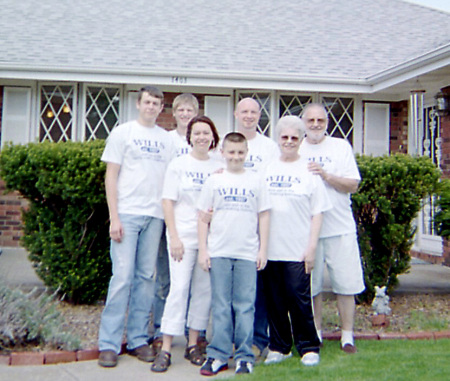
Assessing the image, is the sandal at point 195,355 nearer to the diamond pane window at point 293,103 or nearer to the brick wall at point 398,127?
the diamond pane window at point 293,103

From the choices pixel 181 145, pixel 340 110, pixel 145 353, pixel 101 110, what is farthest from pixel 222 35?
pixel 145 353

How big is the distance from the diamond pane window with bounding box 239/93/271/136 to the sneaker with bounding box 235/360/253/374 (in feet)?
20.2

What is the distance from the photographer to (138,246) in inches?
166

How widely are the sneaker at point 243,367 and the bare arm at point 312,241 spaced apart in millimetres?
735

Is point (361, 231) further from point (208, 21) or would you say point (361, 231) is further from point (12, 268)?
point (208, 21)

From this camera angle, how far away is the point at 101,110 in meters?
9.48

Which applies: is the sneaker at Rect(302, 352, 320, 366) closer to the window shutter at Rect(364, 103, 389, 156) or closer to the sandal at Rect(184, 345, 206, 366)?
the sandal at Rect(184, 345, 206, 366)

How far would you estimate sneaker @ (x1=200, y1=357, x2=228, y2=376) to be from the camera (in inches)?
152

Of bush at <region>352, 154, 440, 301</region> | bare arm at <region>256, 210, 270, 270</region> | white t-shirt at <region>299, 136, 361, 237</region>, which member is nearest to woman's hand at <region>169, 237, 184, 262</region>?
bare arm at <region>256, 210, 270, 270</region>

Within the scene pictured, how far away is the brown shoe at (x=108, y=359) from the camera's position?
13.2ft

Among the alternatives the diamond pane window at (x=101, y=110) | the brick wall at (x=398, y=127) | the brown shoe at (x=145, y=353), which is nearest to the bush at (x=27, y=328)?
the brown shoe at (x=145, y=353)

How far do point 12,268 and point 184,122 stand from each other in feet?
12.6

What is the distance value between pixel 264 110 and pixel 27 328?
6197 mm

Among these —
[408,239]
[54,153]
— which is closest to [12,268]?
[54,153]
